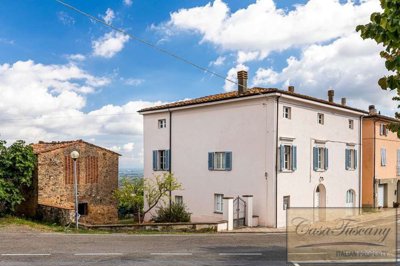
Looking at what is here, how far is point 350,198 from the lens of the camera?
95.7 feet

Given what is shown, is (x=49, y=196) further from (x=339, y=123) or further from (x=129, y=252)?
(x=339, y=123)

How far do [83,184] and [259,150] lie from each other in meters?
12.9

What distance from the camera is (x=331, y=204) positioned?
26906 millimetres

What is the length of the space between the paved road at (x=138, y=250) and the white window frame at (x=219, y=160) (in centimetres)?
772

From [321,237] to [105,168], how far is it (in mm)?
17004

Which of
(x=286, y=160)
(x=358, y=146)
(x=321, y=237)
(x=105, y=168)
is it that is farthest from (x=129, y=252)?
(x=358, y=146)

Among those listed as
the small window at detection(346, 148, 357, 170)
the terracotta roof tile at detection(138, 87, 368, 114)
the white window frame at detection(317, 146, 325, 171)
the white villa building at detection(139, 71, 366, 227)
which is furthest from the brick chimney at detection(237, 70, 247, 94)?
the small window at detection(346, 148, 357, 170)

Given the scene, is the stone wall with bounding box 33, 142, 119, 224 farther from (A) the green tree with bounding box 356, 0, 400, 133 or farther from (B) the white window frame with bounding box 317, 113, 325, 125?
(A) the green tree with bounding box 356, 0, 400, 133

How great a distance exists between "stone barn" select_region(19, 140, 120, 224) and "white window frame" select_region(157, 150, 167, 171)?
3429 millimetres

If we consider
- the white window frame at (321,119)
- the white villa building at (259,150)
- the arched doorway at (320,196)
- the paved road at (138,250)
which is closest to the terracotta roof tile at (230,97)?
the white villa building at (259,150)

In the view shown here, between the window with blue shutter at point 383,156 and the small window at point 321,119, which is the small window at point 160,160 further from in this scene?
the window with blue shutter at point 383,156

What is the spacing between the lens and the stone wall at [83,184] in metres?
24.8

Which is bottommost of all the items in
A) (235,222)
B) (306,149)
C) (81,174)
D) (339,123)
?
(235,222)

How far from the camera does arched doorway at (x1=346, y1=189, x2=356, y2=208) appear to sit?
28.8m
